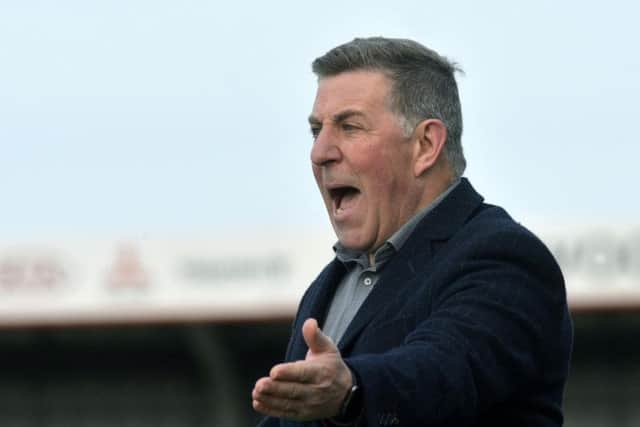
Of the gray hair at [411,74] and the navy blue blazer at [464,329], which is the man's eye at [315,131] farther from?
the navy blue blazer at [464,329]

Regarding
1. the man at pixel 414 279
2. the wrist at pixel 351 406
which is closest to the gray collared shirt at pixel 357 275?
the man at pixel 414 279

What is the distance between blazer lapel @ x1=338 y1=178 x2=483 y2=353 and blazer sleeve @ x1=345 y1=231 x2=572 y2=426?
8 centimetres

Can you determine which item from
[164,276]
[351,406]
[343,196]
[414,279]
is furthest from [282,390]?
[164,276]

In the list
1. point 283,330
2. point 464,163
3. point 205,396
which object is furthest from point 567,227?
point 464,163

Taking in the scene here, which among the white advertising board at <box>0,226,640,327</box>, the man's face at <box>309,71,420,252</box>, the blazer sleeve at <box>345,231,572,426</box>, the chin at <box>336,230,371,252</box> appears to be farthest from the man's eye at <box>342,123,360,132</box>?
the white advertising board at <box>0,226,640,327</box>

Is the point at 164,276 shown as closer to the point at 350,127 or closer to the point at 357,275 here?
the point at 357,275

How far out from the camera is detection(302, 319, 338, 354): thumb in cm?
303

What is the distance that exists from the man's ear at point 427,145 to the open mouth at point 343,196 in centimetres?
13

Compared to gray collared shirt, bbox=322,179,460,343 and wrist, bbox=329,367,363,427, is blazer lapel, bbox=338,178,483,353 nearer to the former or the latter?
gray collared shirt, bbox=322,179,460,343

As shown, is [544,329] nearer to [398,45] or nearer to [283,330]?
[398,45]

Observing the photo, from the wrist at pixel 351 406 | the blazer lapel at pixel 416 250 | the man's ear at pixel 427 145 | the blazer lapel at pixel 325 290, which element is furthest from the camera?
the blazer lapel at pixel 325 290

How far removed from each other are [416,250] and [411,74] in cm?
36

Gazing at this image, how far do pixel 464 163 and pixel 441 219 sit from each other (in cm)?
19

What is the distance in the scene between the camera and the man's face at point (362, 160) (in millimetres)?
3645
